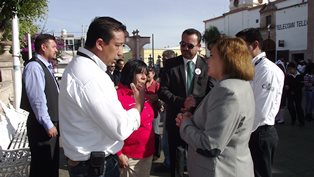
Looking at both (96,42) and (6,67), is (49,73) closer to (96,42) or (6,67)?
(96,42)

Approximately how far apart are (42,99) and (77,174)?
1695 millimetres

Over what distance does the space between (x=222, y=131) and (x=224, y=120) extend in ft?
0.23

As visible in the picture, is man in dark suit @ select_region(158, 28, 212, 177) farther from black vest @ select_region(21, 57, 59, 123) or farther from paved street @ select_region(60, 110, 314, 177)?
paved street @ select_region(60, 110, 314, 177)

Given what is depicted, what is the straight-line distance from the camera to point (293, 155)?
6.76 meters

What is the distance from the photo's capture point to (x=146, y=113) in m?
3.56

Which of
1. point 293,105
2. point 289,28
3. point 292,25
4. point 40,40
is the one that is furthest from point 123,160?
point 289,28

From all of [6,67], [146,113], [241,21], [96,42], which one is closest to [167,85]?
[146,113]

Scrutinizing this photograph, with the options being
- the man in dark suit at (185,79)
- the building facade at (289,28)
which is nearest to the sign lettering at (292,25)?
the building facade at (289,28)

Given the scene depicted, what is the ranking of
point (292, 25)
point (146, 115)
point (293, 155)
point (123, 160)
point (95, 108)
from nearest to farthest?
point (95, 108)
point (123, 160)
point (146, 115)
point (293, 155)
point (292, 25)

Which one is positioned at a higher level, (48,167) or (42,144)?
(42,144)

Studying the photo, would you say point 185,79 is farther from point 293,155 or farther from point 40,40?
point 293,155

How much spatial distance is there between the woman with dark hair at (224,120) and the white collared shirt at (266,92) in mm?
1049

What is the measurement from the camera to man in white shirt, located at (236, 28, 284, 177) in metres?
3.64

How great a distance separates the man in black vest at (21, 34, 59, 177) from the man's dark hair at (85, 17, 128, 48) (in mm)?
1693
